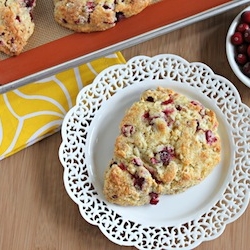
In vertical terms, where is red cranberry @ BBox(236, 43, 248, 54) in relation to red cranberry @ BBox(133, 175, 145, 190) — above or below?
above

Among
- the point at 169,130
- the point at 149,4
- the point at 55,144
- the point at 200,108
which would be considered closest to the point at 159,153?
the point at 169,130

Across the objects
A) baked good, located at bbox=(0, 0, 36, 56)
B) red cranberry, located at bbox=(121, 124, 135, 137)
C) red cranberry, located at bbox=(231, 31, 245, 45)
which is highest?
baked good, located at bbox=(0, 0, 36, 56)

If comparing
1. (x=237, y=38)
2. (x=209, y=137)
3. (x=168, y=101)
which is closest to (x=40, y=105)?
(x=168, y=101)

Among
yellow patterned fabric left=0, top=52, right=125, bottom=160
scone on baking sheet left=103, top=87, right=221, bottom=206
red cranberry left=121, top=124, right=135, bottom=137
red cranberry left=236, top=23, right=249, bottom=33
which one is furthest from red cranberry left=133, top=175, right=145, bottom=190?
red cranberry left=236, top=23, right=249, bottom=33

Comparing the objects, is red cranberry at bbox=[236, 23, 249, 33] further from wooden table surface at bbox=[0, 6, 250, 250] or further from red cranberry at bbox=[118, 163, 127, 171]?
red cranberry at bbox=[118, 163, 127, 171]

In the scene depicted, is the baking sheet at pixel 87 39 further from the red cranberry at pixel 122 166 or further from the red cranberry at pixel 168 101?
the red cranberry at pixel 122 166

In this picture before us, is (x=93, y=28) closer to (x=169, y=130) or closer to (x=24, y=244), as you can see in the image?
(x=169, y=130)
